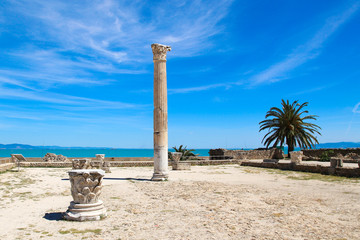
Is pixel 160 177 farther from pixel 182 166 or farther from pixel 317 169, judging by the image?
pixel 317 169

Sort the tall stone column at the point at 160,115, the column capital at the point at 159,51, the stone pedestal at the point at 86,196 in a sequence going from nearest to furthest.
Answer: the stone pedestal at the point at 86,196, the tall stone column at the point at 160,115, the column capital at the point at 159,51

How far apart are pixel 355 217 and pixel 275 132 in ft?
84.1

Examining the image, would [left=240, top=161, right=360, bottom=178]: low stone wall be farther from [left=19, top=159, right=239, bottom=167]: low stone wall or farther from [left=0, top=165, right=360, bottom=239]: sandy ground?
[left=0, top=165, right=360, bottom=239]: sandy ground

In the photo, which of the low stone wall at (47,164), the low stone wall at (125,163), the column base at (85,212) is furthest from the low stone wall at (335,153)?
the column base at (85,212)

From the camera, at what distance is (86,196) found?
261 inches

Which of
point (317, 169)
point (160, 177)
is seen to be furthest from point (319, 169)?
point (160, 177)

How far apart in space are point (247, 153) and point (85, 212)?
24284 mm

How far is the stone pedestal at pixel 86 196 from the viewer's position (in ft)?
21.3

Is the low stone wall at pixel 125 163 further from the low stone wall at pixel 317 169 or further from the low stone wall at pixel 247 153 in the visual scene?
the low stone wall at pixel 317 169

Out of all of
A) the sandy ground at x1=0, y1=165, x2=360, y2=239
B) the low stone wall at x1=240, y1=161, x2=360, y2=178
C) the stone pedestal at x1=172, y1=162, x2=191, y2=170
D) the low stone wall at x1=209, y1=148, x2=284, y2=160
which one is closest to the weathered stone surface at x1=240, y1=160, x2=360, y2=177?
the low stone wall at x1=240, y1=161, x2=360, y2=178

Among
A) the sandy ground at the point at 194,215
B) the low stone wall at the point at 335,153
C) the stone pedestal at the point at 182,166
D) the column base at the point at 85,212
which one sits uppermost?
the low stone wall at the point at 335,153

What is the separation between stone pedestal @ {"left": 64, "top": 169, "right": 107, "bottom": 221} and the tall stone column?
7.68m

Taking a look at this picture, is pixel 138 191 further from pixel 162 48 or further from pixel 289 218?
pixel 162 48

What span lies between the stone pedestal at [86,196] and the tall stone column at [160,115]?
7.68 metres
